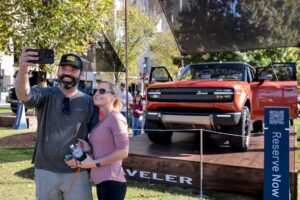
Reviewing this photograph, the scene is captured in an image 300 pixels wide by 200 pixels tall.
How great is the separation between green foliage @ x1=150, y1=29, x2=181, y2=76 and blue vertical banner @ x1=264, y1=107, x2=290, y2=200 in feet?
106

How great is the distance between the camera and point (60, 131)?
289cm

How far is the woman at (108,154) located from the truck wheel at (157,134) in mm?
3977

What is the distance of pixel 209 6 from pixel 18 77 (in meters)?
6.91

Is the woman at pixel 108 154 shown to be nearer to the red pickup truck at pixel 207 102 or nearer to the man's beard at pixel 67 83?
the man's beard at pixel 67 83

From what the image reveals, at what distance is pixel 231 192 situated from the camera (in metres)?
5.59

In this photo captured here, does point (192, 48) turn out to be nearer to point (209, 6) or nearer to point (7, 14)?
point (209, 6)

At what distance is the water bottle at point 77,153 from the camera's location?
2822 mm

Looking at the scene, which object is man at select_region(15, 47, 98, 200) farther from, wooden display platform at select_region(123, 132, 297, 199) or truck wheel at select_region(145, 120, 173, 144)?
truck wheel at select_region(145, 120, 173, 144)

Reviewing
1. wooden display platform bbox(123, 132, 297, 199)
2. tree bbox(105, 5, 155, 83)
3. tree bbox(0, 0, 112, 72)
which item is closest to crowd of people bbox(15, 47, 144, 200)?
wooden display platform bbox(123, 132, 297, 199)

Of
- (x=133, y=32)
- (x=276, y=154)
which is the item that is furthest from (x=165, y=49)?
(x=276, y=154)

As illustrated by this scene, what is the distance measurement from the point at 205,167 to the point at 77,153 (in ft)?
10.6

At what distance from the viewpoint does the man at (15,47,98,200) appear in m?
2.89

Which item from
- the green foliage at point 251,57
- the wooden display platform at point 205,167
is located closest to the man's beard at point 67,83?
the wooden display platform at point 205,167


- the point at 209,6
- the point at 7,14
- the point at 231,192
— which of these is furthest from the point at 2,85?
the point at 231,192
